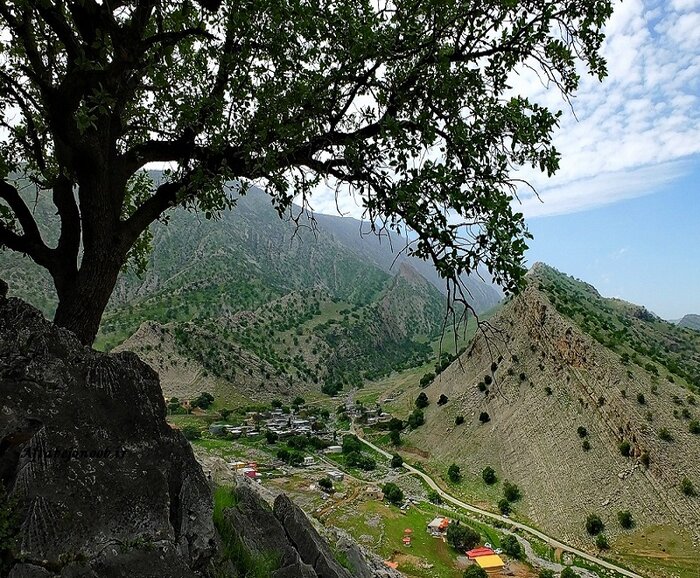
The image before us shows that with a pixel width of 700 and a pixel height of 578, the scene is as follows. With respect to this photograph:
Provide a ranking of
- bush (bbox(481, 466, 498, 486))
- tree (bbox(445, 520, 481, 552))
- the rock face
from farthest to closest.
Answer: bush (bbox(481, 466, 498, 486)), tree (bbox(445, 520, 481, 552)), the rock face

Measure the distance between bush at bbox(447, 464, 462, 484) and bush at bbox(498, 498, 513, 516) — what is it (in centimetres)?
983

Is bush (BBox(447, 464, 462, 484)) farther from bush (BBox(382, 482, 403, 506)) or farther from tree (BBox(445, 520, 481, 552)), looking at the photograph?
tree (BBox(445, 520, 481, 552))

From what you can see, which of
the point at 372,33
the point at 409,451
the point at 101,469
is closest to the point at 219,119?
the point at 372,33

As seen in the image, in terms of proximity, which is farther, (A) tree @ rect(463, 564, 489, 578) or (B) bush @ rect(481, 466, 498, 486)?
(B) bush @ rect(481, 466, 498, 486)

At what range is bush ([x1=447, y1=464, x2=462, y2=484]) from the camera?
221 feet

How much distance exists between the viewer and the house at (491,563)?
41.6m

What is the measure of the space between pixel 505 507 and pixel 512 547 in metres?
12.8

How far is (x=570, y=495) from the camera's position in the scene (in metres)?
55.7

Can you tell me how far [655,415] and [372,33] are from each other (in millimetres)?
66450

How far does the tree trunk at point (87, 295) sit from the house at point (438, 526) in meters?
48.8

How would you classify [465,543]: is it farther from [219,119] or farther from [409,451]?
[219,119]

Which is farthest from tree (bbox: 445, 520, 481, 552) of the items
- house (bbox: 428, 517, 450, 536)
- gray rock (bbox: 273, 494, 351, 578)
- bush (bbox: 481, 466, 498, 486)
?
gray rock (bbox: 273, 494, 351, 578)

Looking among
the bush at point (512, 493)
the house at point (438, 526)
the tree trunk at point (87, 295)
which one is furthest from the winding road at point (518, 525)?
the tree trunk at point (87, 295)

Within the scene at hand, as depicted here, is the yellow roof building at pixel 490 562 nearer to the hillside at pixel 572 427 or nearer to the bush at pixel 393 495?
the hillside at pixel 572 427
